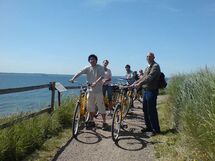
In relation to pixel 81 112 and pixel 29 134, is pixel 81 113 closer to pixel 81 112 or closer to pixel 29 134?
pixel 81 112

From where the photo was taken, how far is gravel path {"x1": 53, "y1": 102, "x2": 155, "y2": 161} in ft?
25.4

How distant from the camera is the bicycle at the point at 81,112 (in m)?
9.48

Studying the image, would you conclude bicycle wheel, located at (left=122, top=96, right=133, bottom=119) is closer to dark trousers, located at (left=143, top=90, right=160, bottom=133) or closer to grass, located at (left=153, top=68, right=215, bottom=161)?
dark trousers, located at (left=143, top=90, right=160, bottom=133)

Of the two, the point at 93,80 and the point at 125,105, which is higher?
the point at 93,80

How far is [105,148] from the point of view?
27.8 feet

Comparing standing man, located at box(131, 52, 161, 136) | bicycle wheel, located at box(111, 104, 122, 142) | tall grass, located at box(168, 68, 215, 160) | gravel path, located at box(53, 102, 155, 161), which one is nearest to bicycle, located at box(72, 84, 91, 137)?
gravel path, located at box(53, 102, 155, 161)

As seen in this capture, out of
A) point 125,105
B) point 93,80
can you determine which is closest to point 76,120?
point 93,80

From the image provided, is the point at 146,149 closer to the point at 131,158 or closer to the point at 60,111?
the point at 131,158

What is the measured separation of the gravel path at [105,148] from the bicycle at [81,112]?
26 centimetres

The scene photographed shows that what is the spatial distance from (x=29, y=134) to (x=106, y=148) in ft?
5.43

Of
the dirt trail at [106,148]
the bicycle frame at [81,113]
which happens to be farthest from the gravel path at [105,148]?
the bicycle frame at [81,113]

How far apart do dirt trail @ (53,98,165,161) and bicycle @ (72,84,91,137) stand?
0.87 ft

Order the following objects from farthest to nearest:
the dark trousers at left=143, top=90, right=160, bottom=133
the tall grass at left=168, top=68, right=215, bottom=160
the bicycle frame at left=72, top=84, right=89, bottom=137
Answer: the dark trousers at left=143, top=90, right=160, bottom=133 → the bicycle frame at left=72, top=84, right=89, bottom=137 → the tall grass at left=168, top=68, right=215, bottom=160

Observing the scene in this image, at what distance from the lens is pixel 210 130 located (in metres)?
5.78
